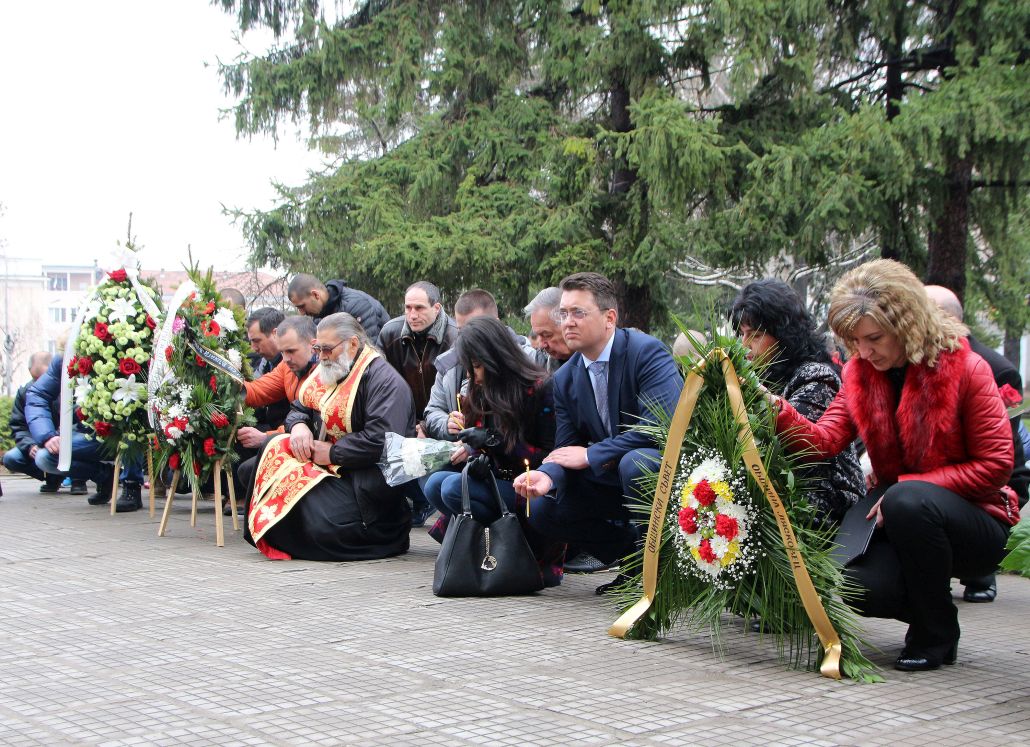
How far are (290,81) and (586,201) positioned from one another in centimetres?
443

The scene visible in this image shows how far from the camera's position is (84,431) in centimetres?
1045

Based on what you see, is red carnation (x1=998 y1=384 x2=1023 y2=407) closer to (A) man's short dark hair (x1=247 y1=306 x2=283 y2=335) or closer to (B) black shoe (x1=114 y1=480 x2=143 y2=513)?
(A) man's short dark hair (x1=247 y1=306 x2=283 y2=335)

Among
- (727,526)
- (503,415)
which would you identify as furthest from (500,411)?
(727,526)

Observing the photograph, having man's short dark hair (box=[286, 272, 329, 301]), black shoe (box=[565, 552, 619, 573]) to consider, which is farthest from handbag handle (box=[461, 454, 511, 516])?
man's short dark hair (box=[286, 272, 329, 301])

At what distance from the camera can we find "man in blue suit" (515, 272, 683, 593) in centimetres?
589

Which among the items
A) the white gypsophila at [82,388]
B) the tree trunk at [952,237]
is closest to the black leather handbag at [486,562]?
the white gypsophila at [82,388]

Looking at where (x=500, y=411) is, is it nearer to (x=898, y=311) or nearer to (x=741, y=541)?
(x=741, y=541)

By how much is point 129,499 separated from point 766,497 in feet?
25.2

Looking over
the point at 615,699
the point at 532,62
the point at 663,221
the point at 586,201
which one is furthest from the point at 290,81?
the point at 615,699

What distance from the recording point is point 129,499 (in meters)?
10.9

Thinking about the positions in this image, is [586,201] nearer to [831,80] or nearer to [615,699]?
[831,80]

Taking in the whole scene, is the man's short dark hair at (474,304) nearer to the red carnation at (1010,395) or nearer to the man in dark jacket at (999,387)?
the man in dark jacket at (999,387)

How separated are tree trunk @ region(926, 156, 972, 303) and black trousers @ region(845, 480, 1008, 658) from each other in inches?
316

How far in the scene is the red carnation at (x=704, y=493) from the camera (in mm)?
4871
